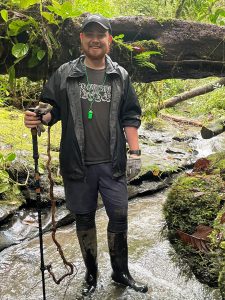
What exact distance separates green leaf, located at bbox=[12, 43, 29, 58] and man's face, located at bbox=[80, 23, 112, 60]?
1.86ft

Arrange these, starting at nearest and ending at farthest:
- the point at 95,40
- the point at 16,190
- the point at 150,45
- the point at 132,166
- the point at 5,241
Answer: the point at 95,40 → the point at 132,166 → the point at 150,45 → the point at 5,241 → the point at 16,190

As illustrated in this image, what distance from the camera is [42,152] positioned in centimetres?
766

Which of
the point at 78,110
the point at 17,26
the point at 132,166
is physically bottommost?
the point at 132,166

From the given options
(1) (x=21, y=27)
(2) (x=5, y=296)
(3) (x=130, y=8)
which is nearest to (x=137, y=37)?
(1) (x=21, y=27)

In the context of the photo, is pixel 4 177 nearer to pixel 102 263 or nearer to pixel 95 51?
pixel 102 263

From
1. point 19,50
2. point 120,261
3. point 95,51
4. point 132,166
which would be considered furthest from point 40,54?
point 120,261

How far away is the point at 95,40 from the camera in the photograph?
3650 mm

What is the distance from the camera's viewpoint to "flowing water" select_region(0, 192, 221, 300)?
4117 mm

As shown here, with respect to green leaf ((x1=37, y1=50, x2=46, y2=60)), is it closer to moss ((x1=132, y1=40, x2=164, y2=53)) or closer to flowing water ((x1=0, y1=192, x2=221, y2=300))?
moss ((x1=132, y1=40, x2=164, y2=53))

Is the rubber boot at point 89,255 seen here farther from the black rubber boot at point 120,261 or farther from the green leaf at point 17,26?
the green leaf at point 17,26

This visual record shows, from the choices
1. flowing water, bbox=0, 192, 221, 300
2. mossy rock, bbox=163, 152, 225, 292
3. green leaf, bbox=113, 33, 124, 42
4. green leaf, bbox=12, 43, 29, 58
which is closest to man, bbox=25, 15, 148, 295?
green leaf, bbox=12, 43, 29, 58

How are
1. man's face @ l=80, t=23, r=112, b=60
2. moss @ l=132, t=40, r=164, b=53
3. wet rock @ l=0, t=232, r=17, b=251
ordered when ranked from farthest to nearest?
wet rock @ l=0, t=232, r=17, b=251, moss @ l=132, t=40, r=164, b=53, man's face @ l=80, t=23, r=112, b=60

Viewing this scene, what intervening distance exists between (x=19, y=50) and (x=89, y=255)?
7.40ft

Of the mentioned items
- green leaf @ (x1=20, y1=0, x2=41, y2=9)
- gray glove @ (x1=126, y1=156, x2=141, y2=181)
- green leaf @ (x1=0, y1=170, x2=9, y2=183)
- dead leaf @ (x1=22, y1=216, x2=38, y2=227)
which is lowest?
dead leaf @ (x1=22, y1=216, x2=38, y2=227)
